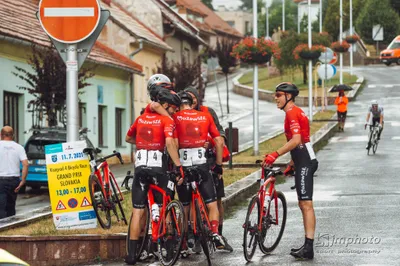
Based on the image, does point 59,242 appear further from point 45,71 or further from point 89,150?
point 45,71

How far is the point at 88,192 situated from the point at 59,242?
1262 mm

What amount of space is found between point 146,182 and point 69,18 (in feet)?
7.93

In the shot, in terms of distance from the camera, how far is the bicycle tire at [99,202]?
1323 cm

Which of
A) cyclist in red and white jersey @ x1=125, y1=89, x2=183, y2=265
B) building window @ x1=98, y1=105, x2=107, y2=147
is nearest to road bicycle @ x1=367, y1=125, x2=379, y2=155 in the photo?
building window @ x1=98, y1=105, x2=107, y2=147

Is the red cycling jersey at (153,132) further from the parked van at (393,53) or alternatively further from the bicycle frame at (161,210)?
the parked van at (393,53)

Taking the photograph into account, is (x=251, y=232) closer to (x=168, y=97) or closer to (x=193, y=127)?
(x=193, y=127)

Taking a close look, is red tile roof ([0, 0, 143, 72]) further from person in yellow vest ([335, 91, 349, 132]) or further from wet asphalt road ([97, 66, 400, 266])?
wet asphalt road ([97, 66, 400, 266])

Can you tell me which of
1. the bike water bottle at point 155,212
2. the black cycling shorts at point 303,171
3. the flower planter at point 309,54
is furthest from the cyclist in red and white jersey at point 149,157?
the flower planter at point 309,54

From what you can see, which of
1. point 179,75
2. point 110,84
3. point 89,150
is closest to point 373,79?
point 179,75

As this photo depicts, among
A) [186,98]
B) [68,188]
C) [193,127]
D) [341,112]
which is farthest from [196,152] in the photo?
[341,112]

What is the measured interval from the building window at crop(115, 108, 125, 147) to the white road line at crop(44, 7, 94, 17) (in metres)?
30.1

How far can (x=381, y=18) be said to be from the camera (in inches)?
4075

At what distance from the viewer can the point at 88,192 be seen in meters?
13.3

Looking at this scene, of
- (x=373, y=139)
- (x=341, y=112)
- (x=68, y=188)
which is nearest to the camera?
(x=68, y=188)
